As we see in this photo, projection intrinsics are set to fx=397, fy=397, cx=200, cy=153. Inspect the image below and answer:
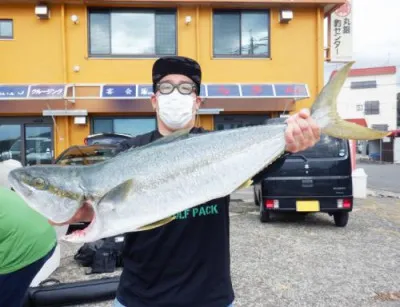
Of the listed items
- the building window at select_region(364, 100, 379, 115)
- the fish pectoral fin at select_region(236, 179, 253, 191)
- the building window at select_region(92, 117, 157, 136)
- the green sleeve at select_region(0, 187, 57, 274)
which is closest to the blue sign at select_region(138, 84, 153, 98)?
the building window at select_region(92, 117, 157, 136)

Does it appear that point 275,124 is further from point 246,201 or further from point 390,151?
point 390,151

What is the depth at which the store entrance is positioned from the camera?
13.0 metres

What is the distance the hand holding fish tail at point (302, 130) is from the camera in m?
1.90

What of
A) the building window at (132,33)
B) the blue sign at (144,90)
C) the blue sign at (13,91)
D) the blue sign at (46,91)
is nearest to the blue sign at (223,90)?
the blue sign at (144,90)

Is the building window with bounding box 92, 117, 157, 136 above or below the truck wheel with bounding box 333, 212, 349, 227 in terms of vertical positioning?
above

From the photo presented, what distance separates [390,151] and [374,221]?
28661 mm

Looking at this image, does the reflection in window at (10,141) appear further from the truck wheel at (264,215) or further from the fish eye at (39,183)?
the fish eye at (39,183)

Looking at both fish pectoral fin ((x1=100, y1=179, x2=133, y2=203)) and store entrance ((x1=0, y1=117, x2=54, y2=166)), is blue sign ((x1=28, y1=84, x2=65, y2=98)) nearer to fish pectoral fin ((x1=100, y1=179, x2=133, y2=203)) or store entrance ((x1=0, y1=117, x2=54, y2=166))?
store entrance ((x1=0, y1=117, x2=54, y2=166))

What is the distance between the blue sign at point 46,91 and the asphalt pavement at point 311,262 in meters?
6.35

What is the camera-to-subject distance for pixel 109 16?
13117 mm

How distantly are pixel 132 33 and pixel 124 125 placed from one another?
3.09 m

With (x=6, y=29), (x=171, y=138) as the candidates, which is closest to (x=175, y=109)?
(x=171, y=138)

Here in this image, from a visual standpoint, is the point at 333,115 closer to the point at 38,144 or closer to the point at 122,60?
the point at 122,60

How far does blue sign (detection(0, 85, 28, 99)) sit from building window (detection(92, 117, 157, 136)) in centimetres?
230
